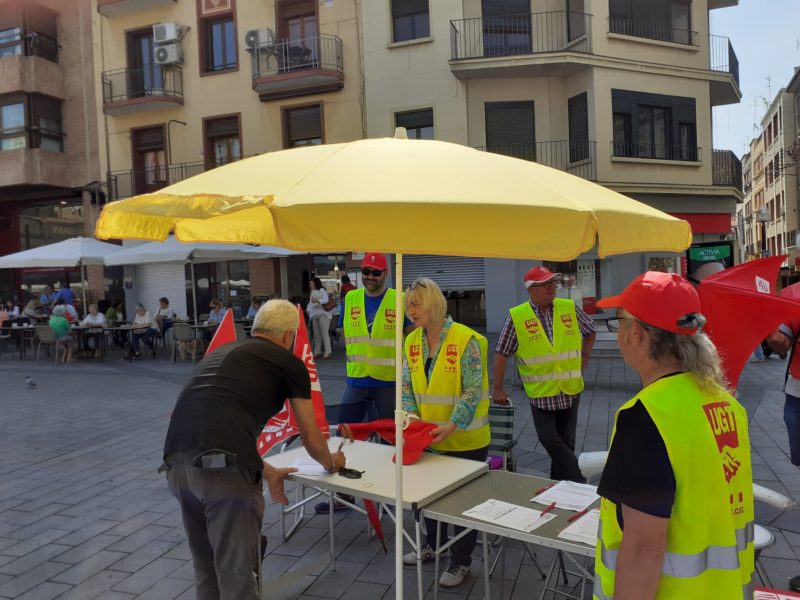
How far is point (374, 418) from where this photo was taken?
196 inches

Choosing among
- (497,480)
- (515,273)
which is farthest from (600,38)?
(497,480)

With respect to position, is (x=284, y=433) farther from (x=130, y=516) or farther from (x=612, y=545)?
(x=612, y=545)

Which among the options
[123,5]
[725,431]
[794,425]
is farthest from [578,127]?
[725,431]

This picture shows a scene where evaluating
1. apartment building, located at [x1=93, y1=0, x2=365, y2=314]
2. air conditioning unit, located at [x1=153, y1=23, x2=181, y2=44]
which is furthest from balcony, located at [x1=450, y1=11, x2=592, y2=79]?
air conditioning unit, located at [x1=153, y1=23, x2=181, y2=44]

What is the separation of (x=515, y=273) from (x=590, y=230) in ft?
51.1

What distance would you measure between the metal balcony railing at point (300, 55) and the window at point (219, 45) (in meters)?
1.56

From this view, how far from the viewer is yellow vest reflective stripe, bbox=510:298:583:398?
4.32m

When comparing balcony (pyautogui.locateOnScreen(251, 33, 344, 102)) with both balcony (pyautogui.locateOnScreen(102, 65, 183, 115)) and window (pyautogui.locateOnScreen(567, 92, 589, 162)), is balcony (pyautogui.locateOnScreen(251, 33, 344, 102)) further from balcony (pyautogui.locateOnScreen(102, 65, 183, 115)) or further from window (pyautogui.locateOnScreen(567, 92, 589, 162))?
window (pyautogui.locateOnScreen(567, 92, 589, 162))

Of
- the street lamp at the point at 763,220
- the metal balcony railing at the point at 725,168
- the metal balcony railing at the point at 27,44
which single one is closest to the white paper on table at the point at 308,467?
the metal balcony railing at the point at 725,168

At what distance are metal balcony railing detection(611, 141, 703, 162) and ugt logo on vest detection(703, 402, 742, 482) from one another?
1745cm

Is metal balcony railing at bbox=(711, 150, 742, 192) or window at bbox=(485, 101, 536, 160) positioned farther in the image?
metal balcony railing at bbox=(711, 150, 742, 192)

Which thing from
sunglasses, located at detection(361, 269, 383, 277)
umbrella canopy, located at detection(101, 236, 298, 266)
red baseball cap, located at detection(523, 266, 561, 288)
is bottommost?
red baseball cap, located at detection(523, 266, 561, 288)

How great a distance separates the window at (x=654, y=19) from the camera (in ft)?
59.0

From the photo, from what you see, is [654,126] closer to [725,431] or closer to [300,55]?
[300,55]
